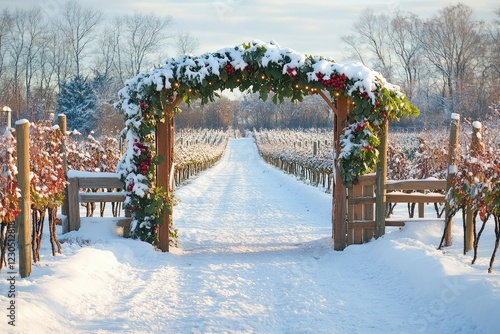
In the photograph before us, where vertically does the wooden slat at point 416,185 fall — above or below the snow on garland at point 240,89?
below

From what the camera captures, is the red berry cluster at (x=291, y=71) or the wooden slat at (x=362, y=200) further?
the wooden slat at (x=362, y=200)

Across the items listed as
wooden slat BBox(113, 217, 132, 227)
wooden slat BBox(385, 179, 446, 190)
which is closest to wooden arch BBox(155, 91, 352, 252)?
wooden slat BBox(113, 217, 132, 227)

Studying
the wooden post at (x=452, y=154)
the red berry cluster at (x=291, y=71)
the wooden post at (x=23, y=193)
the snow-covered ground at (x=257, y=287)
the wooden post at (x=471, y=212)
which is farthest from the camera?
the red berry cluster at (x=291, y=71)

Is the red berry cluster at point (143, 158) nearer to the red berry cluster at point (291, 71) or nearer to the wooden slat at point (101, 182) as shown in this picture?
the wooden slat at point (101, 182)

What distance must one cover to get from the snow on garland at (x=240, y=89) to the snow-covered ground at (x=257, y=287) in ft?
2.96

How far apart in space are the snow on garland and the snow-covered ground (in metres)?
0.90

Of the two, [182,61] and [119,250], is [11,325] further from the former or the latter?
[182,61]

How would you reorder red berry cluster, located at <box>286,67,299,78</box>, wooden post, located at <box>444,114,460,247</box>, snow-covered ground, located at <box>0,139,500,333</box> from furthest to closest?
1. red berry cluster, located at <box>286,67,299,78</box>
2. wooden post, located at <box>444,114,460,247</box>
3. snow-covered ground, located at <box>0,139,500,333</box>

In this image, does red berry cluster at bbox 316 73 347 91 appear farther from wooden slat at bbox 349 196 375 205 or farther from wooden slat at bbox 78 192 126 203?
wooden slat at bbox 78 192 126 203

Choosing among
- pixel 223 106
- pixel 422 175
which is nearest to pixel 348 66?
pixel 422 175

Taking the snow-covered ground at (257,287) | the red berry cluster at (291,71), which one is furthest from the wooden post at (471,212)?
the red berry cluster at (291,71)

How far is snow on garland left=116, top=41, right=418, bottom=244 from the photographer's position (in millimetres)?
8516

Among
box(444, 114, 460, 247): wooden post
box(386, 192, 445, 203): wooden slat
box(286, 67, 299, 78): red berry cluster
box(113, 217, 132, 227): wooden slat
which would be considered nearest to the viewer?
box(444, 114, 460, 247): wooden post

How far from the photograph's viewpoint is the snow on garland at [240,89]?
8.52 metres
